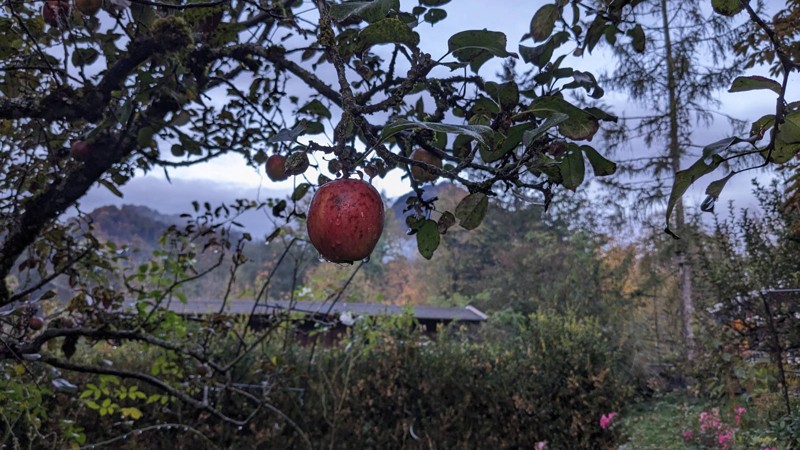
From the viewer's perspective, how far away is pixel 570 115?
777 millimetres

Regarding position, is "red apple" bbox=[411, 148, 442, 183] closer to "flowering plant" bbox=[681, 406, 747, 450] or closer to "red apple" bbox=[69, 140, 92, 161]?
"red apple" bbox=[69, 140, 92, 161]

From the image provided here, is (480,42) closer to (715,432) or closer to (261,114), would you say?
(261,114)

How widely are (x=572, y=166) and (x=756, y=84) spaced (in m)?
0.25

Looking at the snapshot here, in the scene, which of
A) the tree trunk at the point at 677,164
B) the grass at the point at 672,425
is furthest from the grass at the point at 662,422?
the tree trunk at the point at 677,164

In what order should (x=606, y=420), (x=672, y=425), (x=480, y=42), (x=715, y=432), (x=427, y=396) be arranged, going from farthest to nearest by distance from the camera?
1. (x=672, y=425)
2. (x=715, y=432)
3. (x=427, y=396)
4. (x=606, y=420)
5. (x=480, y=42)

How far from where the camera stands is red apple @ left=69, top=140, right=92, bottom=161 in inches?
66.5

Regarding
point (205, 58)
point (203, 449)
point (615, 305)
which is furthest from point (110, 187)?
point (615, 305)

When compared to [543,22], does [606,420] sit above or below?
below

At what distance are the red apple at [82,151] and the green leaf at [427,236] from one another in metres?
1.27

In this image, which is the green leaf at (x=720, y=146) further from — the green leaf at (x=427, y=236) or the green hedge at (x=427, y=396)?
the green hedge at (x=427, y=396)

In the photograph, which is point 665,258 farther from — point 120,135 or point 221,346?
point 120,135

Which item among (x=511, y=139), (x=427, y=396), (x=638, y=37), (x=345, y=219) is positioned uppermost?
(x=638, y=37)

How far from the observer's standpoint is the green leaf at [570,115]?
0.77m

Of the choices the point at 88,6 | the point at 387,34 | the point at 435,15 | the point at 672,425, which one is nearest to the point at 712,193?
the point at 387,34
